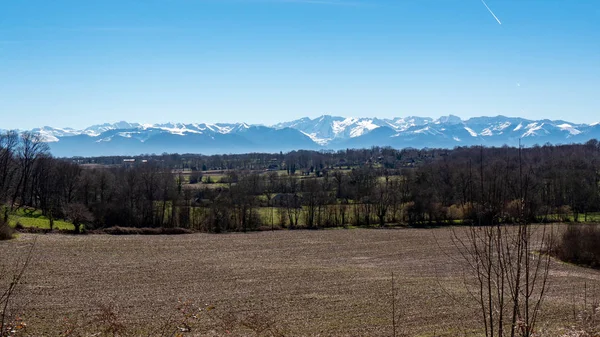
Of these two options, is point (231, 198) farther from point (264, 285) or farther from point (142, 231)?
point (264, 285)

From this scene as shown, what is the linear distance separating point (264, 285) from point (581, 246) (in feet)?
92.6

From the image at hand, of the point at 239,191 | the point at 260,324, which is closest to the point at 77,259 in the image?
the point at 260,324

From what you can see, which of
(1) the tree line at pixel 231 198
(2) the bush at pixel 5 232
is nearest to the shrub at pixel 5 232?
(2) the bush at pixel 5 232

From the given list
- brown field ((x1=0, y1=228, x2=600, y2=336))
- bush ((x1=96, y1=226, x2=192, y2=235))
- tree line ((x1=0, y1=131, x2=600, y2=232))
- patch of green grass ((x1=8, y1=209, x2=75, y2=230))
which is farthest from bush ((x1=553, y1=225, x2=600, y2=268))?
Answer: patch of green grass ((x1=8, y1=209, x2=75, y2=230))

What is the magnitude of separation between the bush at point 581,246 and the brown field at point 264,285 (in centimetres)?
207

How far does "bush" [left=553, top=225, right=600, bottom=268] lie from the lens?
1576 inches

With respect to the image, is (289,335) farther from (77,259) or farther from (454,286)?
(77,259)

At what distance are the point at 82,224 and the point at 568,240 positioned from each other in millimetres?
51343

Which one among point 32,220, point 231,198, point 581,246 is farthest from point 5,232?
point 581,246

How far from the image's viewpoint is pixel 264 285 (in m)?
30.7

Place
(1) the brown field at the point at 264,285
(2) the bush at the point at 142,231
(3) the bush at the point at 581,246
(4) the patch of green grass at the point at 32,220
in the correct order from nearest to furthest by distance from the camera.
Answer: (1) the brown field at the point at 264,285
(3) the bush at the point at 581,246
(4) the patch of green grass at the point at 32,220
(2) the bush at the point at 142,231

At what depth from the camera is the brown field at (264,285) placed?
71.7 feet

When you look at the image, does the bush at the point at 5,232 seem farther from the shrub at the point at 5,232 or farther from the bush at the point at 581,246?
the bush at the point at 581,246

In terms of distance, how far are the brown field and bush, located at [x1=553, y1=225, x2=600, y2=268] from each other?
2.07 metres
